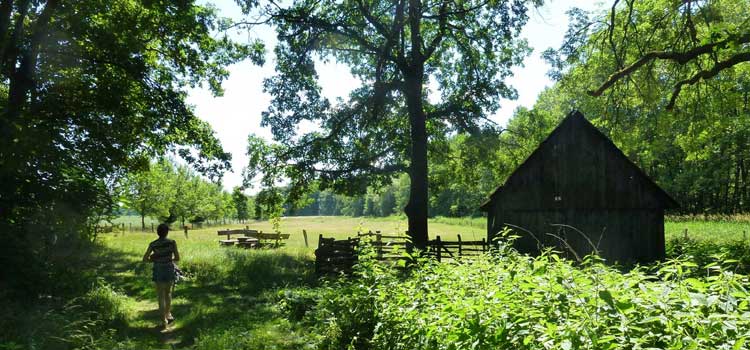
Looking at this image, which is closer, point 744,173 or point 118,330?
point 118,330

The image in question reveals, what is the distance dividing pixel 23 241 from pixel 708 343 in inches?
405

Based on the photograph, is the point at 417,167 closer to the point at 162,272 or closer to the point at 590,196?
the point at 590,196

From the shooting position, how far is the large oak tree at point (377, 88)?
19.6 metres

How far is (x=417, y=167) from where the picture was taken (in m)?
20.4

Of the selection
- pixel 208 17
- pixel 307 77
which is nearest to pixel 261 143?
pixel 307 77

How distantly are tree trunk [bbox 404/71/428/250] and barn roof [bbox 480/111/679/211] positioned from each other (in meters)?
3.70

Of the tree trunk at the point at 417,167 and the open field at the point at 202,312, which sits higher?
the tree trunk at the point at 417,167

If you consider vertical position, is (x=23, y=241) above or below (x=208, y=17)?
below

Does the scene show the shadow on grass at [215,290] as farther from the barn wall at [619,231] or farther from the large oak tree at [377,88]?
the barn wall at [619,231]

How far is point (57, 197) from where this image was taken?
9.25 metres

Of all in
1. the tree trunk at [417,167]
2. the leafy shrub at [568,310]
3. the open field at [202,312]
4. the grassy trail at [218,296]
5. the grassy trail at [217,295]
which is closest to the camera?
the leafy shrub at [568,310]

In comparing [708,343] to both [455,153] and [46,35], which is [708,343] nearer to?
[46,35]

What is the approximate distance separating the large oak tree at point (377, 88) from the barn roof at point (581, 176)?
162 inches

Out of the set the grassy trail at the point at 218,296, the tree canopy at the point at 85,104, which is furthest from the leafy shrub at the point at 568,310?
the tree canopy at the point at 85,104
